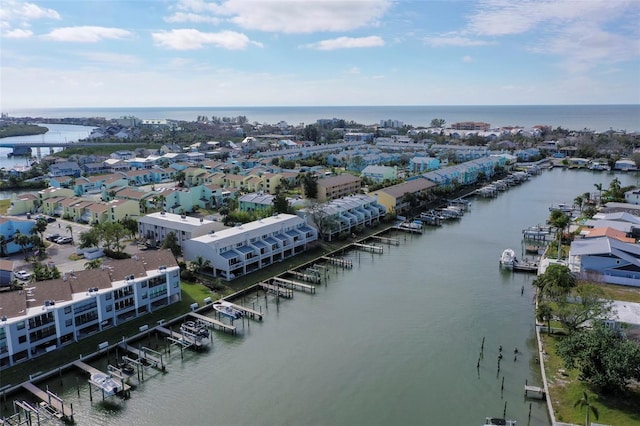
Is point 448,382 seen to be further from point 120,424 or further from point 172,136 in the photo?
point 172,136

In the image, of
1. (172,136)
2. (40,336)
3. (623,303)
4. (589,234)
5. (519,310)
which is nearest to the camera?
(40,336)

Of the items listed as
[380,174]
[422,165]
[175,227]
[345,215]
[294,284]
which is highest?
[422,165]

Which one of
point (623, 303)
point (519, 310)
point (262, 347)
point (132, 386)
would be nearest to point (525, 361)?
point (519, 310)

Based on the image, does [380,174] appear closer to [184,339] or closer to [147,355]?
[184,339]

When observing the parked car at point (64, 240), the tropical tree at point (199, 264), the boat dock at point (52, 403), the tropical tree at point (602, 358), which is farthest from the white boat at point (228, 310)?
the parked car at point (64, 240)

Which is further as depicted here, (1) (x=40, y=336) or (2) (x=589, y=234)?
(2) (x=589, y=234)

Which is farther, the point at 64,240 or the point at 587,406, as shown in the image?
the point at 64,240

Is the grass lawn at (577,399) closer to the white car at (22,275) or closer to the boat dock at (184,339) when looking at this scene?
the boat dock at (184,339)

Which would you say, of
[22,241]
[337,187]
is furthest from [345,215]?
[22,241]
